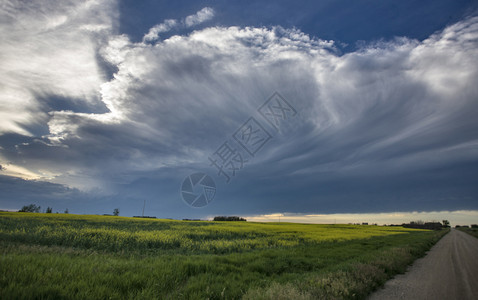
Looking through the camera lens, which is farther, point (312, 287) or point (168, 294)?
point (312, 287)

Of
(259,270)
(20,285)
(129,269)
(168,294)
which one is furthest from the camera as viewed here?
(259,270)

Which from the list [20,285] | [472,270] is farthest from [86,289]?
[472,270]

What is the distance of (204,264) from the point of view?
903cm

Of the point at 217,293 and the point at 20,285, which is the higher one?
the point at 20,285

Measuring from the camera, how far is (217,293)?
622 centimetres

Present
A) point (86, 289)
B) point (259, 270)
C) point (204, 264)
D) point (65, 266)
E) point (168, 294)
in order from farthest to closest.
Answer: point (259, 270) < point (204, 264) < point (65, 266) < point (168, 294) < point (86, 289)

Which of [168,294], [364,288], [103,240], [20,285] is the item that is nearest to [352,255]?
→ [364,288]

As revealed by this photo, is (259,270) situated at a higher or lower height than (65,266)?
lower

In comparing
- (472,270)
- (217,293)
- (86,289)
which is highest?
(86,289)

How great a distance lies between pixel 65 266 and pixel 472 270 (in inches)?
736

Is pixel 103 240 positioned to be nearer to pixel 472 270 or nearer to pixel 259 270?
pixel 259 270

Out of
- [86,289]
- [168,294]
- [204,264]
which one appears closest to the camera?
[86,289]

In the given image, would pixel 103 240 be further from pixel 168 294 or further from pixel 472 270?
pixel 472 270

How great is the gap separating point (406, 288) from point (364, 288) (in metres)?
2.23
